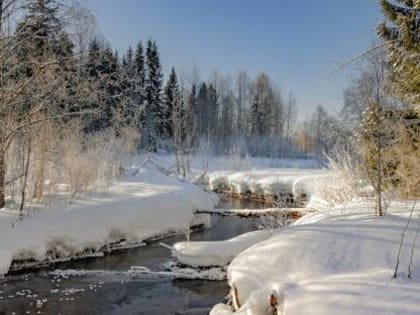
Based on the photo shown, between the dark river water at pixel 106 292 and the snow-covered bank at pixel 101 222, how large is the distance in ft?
1.98

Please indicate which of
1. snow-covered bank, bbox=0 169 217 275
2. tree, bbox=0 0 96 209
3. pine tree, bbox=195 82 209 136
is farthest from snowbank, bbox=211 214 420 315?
pine tree, bbox=195 82 209 136

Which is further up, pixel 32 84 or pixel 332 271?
pixel 32 84

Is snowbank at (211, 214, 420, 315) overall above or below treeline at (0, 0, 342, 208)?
below

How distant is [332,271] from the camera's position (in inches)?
155

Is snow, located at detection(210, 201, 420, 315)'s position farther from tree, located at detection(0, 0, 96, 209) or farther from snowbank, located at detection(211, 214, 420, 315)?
tree, located at detection(0, 0, 96, 209)

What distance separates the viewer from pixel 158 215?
13031mm

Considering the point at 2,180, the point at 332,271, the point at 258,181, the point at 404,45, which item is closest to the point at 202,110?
the point at 258,181

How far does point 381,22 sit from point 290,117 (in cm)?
4322

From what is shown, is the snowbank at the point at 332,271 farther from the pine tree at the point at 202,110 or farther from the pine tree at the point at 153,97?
the pine tree at the point at 202,110

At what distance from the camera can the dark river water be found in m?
6.89

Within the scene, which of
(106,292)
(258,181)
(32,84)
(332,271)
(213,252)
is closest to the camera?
(332,271)

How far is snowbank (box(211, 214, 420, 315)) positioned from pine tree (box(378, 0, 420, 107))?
3.76 m

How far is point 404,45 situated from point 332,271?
5939 mm

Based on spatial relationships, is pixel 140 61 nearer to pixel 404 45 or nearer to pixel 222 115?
pixel 222 115
